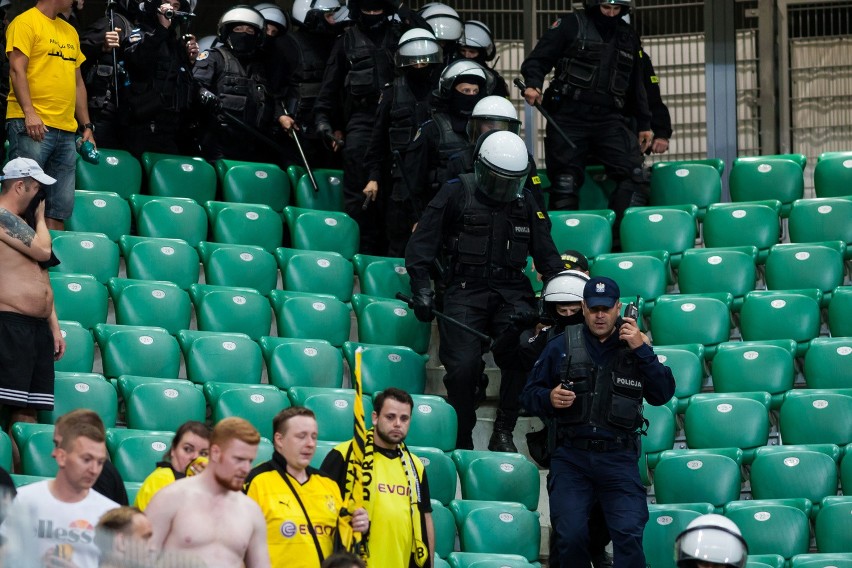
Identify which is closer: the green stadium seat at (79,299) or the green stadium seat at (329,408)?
the green stadium seat at (329,408)

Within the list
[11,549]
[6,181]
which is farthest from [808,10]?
[11,549]

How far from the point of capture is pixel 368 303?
32.2 ft

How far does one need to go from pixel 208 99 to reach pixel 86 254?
1.87 m

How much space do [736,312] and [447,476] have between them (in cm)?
255

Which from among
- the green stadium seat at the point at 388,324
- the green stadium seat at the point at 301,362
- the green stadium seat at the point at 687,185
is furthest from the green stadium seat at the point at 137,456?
the green stadium seat at the point at 687,185

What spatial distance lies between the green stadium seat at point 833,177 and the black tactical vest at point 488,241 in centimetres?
275

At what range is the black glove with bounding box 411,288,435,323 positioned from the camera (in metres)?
9.31

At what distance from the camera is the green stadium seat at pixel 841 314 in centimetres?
975

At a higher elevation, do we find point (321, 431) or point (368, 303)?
point (368, 303)

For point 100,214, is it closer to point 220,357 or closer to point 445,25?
point 220,357

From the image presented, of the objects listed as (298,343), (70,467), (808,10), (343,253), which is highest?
(808,10)

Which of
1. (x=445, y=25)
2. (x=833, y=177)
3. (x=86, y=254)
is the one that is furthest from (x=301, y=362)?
(x=833, y=177)

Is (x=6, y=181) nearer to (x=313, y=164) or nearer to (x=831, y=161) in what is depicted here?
(x=313, y=164)

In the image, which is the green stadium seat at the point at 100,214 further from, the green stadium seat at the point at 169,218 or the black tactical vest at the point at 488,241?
the black tactical vest at the point at 488,241
